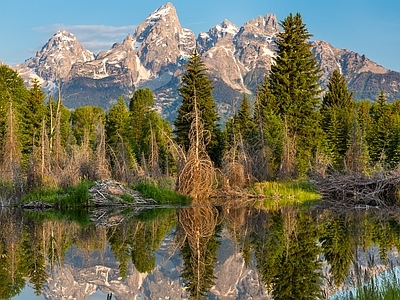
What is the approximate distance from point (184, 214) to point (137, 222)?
3199 mm

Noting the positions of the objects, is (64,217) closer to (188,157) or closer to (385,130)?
(188,157)

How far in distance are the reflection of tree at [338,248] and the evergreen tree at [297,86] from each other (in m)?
26.3

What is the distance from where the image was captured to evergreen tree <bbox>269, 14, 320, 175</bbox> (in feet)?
144

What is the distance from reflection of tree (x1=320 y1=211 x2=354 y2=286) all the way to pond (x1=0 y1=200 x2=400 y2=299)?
0.02 meters

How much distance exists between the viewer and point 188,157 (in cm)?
2748

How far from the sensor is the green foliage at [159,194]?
26.0 meters

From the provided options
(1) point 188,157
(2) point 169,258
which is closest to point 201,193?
(1) point 188,157

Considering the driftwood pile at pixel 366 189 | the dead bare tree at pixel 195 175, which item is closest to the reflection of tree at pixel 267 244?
the dead bare tree at pixel 195 175

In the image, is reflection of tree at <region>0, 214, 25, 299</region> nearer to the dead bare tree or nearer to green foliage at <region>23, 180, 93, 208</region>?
green foliage at <region>23, 180, 93, 208</region>

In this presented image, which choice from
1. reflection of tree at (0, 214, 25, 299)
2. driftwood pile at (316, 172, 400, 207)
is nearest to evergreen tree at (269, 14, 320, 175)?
driftwood pile at (316, 172, 400, 207)

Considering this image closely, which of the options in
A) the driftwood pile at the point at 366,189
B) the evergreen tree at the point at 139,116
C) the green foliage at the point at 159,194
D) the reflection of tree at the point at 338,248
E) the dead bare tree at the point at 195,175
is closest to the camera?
the reflection of tree at the point at 338,248

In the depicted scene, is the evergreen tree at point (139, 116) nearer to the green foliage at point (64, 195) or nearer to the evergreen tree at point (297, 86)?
the evergreen tree at point (297, 86)

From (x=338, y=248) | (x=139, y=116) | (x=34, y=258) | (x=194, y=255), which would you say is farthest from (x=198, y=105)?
(x=34, y=258)

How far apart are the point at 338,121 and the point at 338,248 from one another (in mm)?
40795
